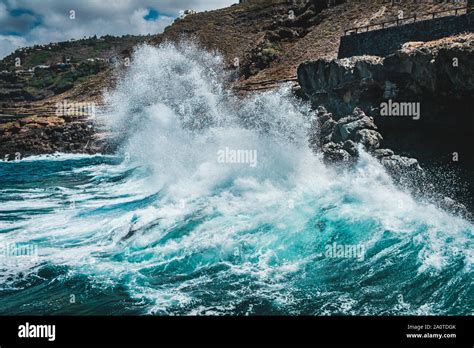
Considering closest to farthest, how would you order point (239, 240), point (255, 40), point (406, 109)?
point (239, 240)
point (406, 109)
point (255, 40)

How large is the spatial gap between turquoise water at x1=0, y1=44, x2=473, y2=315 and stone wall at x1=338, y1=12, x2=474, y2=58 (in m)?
4.27

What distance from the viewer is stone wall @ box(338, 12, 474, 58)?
1814 centimetres

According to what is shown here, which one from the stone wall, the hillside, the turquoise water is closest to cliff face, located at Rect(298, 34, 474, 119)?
the stone wall

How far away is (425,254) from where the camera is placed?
1074cm

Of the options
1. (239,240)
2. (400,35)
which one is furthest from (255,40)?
(239,240)

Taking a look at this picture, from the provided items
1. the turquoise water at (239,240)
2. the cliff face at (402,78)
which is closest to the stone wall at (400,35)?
the cliff face at (402,78)

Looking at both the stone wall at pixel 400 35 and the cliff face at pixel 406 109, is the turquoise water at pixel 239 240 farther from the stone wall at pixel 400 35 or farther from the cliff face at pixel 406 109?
the stone wall at pixel 400 35

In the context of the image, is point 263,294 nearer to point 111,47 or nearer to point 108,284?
point 108,284

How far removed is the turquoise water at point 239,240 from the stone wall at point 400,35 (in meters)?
4.27

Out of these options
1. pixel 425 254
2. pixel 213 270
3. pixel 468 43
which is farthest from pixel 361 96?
pixel 213 270

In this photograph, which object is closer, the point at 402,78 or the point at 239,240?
the point at 239,240

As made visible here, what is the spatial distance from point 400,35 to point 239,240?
13.8 metres

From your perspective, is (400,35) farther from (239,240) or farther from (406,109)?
(239,240)

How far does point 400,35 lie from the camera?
20.9 m
